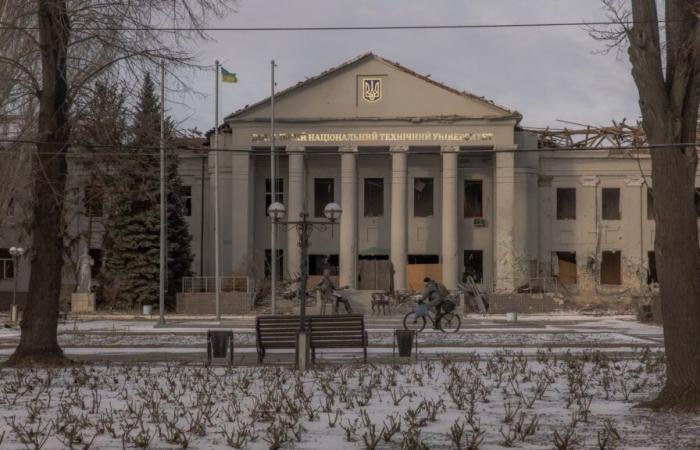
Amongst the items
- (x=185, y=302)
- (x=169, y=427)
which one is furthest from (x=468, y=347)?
(x=185, y=302)

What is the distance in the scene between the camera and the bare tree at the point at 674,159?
12.3 m

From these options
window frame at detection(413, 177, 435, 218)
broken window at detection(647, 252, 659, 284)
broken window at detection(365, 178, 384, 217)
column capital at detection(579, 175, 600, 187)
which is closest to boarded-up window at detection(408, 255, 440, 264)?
window frame at detection(413, 177, 435, 218)

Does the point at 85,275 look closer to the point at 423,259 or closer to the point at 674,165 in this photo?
the point at 423,259

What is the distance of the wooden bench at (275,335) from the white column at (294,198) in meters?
32.7

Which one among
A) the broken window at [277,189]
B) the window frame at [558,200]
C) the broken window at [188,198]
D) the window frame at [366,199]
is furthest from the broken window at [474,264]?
the broken window at [188,198]

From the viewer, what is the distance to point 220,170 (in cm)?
5372

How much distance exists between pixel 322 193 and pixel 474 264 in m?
10.0

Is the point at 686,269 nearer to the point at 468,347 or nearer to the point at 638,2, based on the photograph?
the point at 638,2

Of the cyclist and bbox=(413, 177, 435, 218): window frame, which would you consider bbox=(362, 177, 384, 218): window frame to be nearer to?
bbox=(413, 177, 435, 218): window frame

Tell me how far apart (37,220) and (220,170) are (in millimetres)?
35614

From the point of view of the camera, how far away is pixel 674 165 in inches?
489

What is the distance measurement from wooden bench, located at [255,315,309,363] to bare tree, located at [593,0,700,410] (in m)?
7.92

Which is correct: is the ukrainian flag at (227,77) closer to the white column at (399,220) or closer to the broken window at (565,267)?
the white column at (399,220)

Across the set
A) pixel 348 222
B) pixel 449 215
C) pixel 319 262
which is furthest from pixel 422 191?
pixel 319 262
